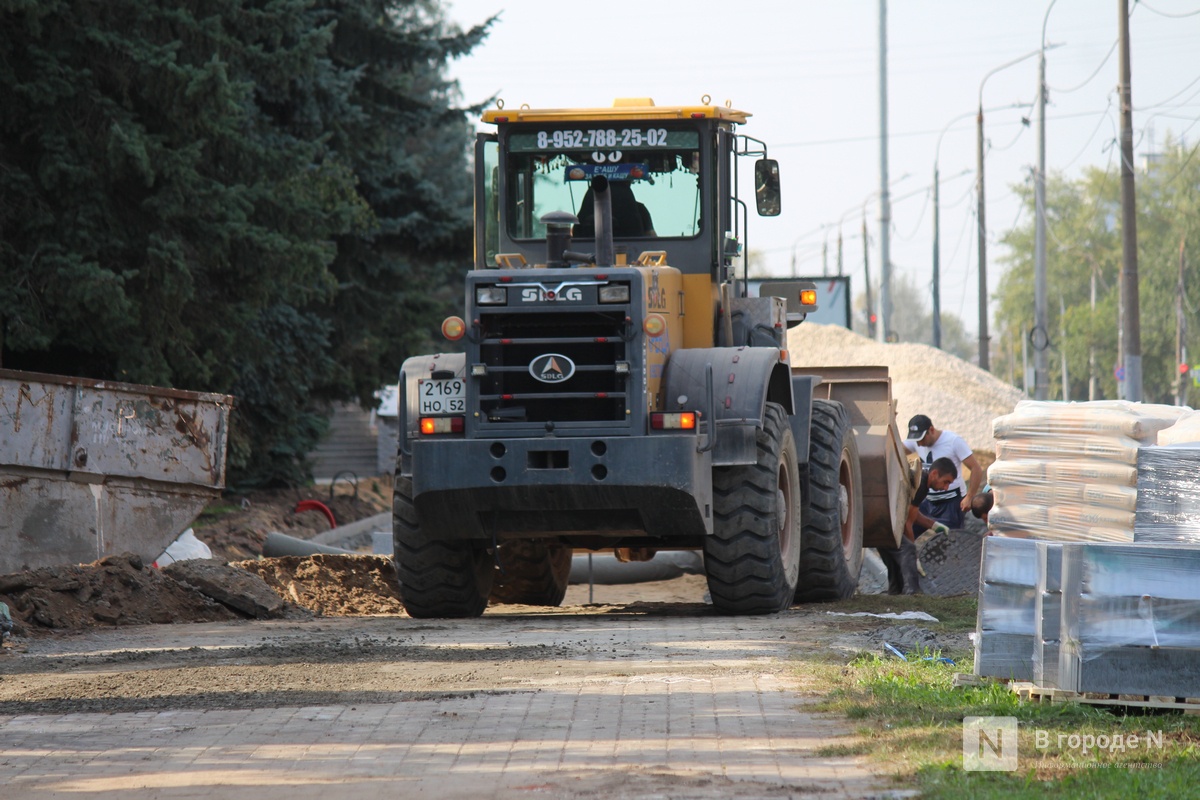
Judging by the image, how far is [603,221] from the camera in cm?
1198

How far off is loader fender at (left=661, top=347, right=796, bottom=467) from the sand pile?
19911mm

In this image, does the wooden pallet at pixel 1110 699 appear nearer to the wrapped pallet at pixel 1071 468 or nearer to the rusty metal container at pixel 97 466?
the wrapped pallet at pixel 1071 468

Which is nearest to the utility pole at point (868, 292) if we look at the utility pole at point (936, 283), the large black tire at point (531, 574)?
the utility pole at point (936, 283)

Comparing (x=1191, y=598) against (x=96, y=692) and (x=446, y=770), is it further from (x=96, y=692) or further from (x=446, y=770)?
(x=96, y=692)

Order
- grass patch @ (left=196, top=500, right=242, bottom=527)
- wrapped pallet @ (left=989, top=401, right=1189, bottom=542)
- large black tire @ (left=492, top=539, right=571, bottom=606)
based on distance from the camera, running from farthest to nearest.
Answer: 1. grass patch @ (left=196, top=500, right=242, bottom=527)
2. wrapped pallet @ (left=989, top=401, right=1189, bottom=542)
3. large black tire @ (left=492, top=539, right=571, bottom=606)

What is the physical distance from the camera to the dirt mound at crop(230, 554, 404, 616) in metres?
14.2

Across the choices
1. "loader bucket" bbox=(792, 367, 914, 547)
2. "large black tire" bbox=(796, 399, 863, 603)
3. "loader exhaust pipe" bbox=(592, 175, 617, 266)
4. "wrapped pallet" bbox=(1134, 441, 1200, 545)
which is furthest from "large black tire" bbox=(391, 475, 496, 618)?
"wrapped pallet" bbox=(1134, 441, 1200, 545)

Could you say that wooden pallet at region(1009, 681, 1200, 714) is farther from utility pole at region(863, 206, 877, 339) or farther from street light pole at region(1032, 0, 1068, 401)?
utility pole at region(863, 206, 877, 339)

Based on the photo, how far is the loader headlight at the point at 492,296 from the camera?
1134 centimetres

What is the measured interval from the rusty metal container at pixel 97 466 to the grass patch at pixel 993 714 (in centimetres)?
744

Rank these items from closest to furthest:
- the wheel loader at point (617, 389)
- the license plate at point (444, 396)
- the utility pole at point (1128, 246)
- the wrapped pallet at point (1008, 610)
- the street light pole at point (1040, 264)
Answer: the wrapped pallet at point (1008, 610) < the wheel loader at point (617, 389) < the license plate at point (444, 396) < the utility pole at point (1128, 246) < the street light pole at point (1040, 264)

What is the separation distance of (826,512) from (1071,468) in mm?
3178

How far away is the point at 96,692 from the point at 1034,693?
467cm

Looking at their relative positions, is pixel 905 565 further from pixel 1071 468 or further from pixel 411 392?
pixel 411 392
